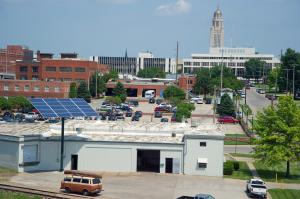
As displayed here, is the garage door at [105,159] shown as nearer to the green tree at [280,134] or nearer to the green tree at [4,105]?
the green tree at [280,134]

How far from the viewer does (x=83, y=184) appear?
34.8 meters

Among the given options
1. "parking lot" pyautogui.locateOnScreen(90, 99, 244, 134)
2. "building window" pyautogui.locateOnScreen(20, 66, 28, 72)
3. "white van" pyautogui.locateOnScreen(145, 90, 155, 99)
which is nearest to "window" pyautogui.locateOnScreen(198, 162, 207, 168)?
"parking lot" pyautogui.locateOnScreen(90, 99, 244, 134)

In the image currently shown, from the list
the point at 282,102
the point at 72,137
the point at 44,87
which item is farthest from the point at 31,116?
the point at 282,102

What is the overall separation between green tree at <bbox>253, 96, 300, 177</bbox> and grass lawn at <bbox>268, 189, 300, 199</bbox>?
388 centimetres

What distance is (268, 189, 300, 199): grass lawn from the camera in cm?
3709

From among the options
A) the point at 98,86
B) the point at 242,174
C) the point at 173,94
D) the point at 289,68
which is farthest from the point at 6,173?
the point at 289,68

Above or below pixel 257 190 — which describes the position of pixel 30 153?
above

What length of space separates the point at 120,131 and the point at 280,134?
1209 centimetres

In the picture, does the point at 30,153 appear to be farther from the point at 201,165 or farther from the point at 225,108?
the point at 225,108

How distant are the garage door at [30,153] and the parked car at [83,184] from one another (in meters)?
→ 8.29

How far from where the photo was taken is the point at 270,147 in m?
43.2

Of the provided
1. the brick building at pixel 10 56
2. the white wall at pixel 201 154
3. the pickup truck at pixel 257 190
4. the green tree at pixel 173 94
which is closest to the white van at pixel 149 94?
the green tree at pixel 173 94

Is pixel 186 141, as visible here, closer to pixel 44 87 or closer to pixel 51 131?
pixel 51 131

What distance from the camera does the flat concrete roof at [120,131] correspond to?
44031mm
